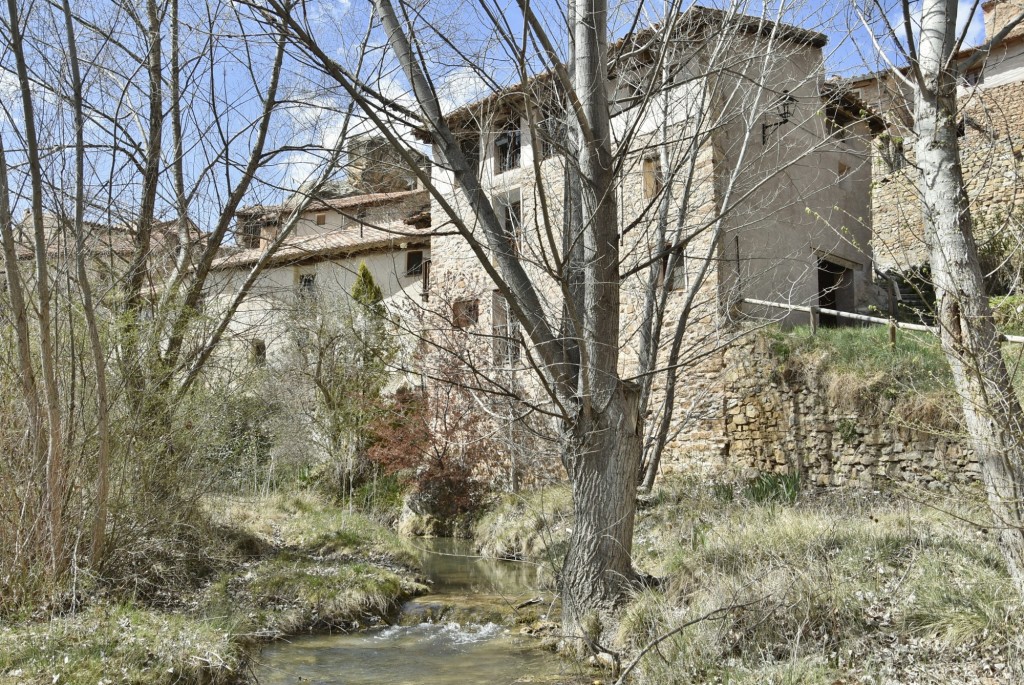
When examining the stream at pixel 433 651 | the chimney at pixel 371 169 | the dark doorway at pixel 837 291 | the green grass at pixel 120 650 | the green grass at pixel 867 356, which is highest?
the dark doorway at pixel 837 291

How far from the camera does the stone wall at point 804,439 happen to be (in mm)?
10562

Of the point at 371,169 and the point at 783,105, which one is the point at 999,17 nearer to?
the point at 783,105

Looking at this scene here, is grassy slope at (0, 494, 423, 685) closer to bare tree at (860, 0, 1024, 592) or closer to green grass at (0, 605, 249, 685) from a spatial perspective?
green grass at (0, 605, 249, 685)

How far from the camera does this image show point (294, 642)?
6871 mm

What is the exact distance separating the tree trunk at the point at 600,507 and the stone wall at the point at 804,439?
19.2ft

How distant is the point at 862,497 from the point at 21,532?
9.10m

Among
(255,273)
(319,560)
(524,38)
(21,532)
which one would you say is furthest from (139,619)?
(524,38)

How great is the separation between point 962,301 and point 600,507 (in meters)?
2.78

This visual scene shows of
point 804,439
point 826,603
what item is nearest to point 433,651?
point 826,603

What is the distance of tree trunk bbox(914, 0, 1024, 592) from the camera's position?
4.96 metres

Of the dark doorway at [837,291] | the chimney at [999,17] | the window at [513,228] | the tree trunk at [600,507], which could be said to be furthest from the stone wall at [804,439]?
the chimney at [999,17]

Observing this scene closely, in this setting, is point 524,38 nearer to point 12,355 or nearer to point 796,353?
point 12,355

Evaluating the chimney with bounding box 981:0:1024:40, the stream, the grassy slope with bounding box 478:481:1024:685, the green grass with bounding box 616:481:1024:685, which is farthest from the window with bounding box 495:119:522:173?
Result: the chimney with bounding box 981:0:1024:40

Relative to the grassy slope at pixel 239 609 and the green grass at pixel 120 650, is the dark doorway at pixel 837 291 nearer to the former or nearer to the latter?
the grassy slope at pixel 239 609
